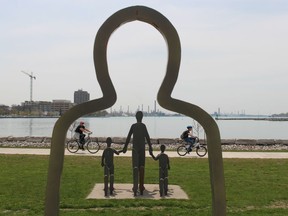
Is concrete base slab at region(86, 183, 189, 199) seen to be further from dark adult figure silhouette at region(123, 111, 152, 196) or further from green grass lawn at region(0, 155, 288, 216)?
dark adult figure silhouette at region(123, 111, 152, 196)

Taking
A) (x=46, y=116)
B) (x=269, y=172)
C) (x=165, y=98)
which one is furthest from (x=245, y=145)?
(x=46, y=116)

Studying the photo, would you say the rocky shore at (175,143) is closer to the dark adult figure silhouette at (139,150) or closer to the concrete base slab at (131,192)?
the concrete base slab at (131,192)

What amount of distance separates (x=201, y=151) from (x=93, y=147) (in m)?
6.27

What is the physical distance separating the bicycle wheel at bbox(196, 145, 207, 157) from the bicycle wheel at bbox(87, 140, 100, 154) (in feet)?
17.1

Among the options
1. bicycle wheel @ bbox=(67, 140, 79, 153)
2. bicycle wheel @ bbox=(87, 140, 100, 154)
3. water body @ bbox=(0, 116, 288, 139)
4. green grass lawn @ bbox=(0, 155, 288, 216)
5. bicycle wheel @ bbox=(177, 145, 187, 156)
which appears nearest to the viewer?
green grass lawn @ bbox=(0, 155, 288, 216)

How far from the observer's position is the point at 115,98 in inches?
249

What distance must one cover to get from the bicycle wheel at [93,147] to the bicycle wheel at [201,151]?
5199 millimetres

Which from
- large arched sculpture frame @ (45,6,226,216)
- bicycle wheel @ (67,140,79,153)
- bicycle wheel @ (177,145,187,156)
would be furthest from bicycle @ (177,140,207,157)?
large arched sculpture frame @ (45,6,226,216)

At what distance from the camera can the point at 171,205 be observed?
8852 millimetres

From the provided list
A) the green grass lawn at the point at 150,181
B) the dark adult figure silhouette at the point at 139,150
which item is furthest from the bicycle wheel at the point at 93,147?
the dark adult figure silhouette at the point at 139,150

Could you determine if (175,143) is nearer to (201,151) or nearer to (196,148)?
(201,151)

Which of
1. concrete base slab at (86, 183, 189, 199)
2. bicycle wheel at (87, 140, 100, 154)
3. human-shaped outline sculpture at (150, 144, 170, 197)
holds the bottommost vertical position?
concrete base slab at (86, 183, 189, 199)

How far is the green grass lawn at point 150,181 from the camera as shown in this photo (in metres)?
8.40

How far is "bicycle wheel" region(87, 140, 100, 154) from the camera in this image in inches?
785
